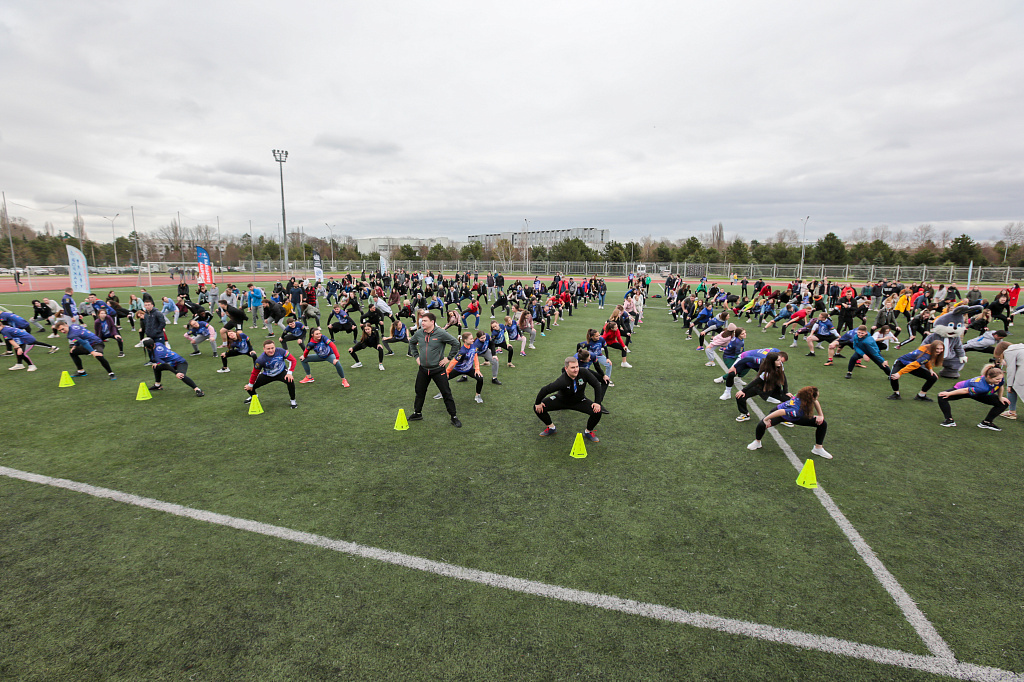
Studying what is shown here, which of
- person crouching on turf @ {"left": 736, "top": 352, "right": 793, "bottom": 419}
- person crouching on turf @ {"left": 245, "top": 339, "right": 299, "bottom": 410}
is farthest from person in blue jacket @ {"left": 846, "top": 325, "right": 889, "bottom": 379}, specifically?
person crouching on turf @ {"left": 245, "top": 339, "right": 299, "bottom": 410}

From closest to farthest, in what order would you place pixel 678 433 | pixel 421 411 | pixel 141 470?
pixel 141 470 → pixel 678 433 → pixel 421 411

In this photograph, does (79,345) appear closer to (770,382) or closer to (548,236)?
(770,382)

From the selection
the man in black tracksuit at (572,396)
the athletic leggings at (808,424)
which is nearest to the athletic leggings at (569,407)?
the man in black tracksuit at (572,396)

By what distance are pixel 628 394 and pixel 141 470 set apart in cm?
874

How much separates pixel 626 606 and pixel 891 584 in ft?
8.45

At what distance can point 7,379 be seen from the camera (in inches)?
434

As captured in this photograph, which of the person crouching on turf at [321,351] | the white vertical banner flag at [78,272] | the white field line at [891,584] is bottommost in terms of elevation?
the white field line at [891,584]

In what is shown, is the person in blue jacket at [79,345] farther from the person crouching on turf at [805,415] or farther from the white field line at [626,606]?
the person crouching on turf at [805,415]

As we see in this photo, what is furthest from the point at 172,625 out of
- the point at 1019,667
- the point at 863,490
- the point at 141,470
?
the point at 863,490

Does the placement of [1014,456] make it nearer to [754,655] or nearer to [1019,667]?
[1019,667]

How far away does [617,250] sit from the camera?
220 ft

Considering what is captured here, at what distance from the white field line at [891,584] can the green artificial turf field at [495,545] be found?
64mm

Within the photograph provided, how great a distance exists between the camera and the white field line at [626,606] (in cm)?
335

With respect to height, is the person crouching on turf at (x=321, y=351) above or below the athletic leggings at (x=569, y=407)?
above
